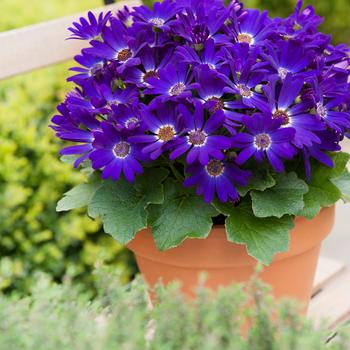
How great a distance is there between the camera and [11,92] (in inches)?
80.5

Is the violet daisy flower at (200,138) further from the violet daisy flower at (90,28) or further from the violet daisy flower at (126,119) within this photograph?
the violet daisy flower at (90,28)

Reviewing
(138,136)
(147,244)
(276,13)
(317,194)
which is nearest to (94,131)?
(138,136)

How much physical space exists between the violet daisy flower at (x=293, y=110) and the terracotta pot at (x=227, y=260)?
0.18 meters

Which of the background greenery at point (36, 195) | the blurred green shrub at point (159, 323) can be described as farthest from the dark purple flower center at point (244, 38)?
the background greenery at point (36, 195)

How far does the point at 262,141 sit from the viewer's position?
963mm

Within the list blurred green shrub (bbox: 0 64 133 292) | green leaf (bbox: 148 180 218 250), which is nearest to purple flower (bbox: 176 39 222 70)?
green leaf (bbox: 148 180 218 250)

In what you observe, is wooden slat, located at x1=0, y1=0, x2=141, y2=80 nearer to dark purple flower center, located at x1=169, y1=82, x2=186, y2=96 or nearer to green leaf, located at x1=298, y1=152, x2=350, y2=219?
dark purple flower center, located at x1=169, y1=82, x2=186, y2=96

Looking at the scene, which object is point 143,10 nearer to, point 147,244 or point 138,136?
point 138,136

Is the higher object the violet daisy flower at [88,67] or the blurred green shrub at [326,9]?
the violet daisy flower at [88,67]

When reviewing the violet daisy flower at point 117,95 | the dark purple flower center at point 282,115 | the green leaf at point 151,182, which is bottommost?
the green leaf at point 151,182

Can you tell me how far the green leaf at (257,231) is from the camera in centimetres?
100

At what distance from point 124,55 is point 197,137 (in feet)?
0.74

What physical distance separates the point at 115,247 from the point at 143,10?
1.17 metres

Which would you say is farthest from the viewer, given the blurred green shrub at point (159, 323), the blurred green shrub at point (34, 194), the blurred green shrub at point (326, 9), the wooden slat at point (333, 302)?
the blurred green shrub at point (326, 9)
